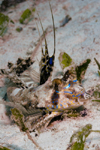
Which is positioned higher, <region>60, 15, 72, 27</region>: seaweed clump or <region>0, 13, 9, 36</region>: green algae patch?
<region>0, 13, 9, 36</region>: green algae patch

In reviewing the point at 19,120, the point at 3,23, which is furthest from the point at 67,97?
the point at 3,23

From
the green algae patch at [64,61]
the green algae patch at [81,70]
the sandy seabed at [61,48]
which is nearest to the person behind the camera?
the sandy seabed at [61,48]

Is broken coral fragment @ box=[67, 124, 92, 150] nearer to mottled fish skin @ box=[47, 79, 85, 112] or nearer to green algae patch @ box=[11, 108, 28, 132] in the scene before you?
mottled fish skin @ box=[47, 79, 85, 112]

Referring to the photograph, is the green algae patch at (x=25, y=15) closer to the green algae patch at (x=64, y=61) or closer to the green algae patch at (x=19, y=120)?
the green algae patch at (x=64, y=61)

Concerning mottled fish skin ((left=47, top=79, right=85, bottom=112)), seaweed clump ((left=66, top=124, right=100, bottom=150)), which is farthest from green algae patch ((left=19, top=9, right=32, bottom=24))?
seaweed clump ((left=66, top=124, right=100, bottom=150))

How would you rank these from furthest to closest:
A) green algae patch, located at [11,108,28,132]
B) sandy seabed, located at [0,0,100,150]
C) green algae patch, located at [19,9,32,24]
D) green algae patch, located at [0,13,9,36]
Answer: green algae patch, located at [19,9,32,24] < green algae patch, located at [0,13,9,36] < green algae patch, located at [11,108,28,132] < sandy seabed, located at [0,0,100,150]

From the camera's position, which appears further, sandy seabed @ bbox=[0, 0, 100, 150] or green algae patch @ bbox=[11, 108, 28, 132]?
green algae patch @ bbox=[11, 108, 28, 132]

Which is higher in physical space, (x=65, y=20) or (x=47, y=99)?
(x=65, y=20)

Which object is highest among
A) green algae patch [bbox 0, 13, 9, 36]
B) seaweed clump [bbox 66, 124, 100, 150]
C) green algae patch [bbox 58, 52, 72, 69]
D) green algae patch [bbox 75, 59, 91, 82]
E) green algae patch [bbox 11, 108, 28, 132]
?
green algae patch [bbox 0, 13, 9, 36]

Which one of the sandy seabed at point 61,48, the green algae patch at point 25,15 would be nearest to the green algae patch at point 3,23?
the sandy seabed at point 61,48

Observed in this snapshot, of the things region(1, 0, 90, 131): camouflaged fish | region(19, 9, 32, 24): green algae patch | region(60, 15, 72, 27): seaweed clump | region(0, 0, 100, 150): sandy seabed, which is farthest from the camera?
region(19, 9, 32, 24): green algae patch

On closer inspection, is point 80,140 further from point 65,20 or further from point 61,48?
point 65,20

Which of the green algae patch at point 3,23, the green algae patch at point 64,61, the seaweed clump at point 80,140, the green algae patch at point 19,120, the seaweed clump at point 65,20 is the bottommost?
the seaweed clump at point 80,140
